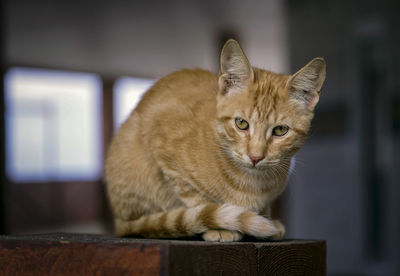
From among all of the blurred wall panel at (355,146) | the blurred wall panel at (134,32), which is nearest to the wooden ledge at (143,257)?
the blurred wall panel at (355,146)

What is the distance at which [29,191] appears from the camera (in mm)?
8867

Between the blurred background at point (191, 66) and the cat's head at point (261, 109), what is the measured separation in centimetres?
78

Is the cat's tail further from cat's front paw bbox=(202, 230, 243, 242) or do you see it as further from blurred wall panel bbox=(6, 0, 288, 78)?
blurred wall panel bbox=(6, 0, 288, 78)

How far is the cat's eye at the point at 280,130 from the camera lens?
1.49 metres

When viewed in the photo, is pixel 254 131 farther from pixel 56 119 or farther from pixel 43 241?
pixel 56 119

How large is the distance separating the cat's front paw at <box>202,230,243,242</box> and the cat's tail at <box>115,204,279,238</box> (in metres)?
0.02

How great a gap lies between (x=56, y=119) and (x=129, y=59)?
1608 millimetres

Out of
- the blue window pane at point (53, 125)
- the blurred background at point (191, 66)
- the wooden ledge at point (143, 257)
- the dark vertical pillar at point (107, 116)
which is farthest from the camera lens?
the dark vertical pillar at point (107, 116)

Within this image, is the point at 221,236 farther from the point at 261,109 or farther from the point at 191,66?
the point at 191,66

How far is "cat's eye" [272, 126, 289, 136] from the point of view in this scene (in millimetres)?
1487

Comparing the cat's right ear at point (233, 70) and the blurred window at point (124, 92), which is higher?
the blurred window at point (124, 92)

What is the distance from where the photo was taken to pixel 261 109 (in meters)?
1.48

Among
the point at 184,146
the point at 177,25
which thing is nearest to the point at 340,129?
the point at 184,146

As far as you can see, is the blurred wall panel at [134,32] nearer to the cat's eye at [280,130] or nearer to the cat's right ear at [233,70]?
the cat's right ear at [233,70]
